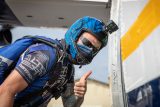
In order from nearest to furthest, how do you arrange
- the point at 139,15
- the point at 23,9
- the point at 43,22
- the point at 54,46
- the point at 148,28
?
the point at 54,46, the point at 148,28, the point at 139,15, the point at 23,9, the point at 43,22

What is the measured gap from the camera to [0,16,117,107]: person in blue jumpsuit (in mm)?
2277

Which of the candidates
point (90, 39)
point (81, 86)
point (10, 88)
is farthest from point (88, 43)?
point (10, 88)

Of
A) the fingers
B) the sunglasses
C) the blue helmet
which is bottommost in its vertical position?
the fingers

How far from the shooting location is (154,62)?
2.63 m

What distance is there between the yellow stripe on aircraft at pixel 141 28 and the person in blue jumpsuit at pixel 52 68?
0.18 metres

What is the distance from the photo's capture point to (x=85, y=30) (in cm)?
279

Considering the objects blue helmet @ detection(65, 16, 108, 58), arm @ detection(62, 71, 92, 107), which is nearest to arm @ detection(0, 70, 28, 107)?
blue helmet @ detection(65, 16, 108, 58)

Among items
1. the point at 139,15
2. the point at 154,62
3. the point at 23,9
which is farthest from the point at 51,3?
the point at 154,62

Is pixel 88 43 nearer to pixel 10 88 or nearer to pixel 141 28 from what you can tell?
pixel 141 28

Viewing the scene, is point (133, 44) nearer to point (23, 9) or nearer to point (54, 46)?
point (54, 46)

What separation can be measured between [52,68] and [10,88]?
35cm

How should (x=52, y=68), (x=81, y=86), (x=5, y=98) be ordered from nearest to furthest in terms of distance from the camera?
(x=5, y=98), (x=52, y=68), (x=81, y=86)

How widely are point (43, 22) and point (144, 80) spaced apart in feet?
14.4

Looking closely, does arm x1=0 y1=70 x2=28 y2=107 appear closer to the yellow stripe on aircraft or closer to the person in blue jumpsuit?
the person in blue jumpsuit
